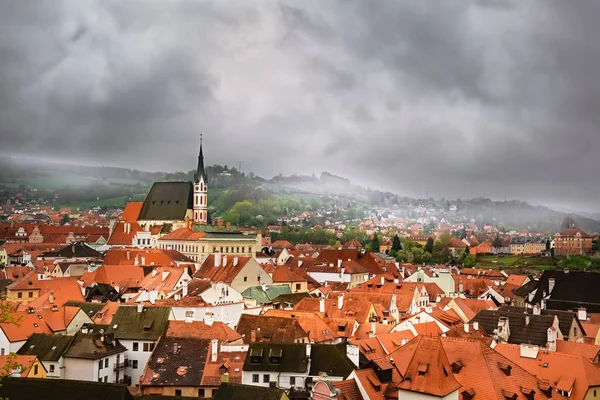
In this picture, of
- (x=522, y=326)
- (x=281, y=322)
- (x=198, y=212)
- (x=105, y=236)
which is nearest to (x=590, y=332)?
(x=522, y=326)

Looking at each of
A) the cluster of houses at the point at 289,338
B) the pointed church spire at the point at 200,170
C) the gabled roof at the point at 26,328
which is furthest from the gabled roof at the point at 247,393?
the pointed church spire at the point at 200,170

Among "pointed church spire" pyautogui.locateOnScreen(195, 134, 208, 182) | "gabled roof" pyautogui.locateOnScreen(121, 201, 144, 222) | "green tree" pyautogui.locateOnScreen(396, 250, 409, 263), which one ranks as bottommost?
"green tree" pyautogui.locateOnScreen(396, 250, 409, 263)

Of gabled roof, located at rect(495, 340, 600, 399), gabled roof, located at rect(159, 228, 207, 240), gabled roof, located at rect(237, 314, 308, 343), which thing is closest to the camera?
gabled roof, located at rect(495, 340, 600, 399)

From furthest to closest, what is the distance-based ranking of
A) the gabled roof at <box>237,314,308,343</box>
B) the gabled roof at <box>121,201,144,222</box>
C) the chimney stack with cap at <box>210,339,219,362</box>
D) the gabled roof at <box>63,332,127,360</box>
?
the gabled roof at <box>121,201,144,222</box> < the gabled roof at <box>237,314,308,343</box> < the gabled roof at <box>63,332,127,360</box> < the chimney stack with cap at <box>210,339,219,362</box>

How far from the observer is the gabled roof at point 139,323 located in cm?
5512

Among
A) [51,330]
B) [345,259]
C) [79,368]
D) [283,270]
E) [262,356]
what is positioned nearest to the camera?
[262,356]

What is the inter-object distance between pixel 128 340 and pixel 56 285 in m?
31.2

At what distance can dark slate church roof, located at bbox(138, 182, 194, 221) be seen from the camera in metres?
154

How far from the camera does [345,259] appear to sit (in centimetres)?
12075

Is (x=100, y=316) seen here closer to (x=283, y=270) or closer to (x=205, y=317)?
(x=205, y=317)

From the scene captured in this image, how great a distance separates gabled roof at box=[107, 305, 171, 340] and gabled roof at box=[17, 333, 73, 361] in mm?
4124

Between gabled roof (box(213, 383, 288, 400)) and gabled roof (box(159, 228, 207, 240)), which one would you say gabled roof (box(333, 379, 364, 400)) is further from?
gabled roof (box(159, 228, 207, 240))

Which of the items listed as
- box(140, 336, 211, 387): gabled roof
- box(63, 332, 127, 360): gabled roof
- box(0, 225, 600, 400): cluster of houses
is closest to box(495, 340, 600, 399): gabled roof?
box(0, 225, 600, 400): cluster of houses

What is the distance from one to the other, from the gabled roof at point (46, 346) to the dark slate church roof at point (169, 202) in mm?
99173
